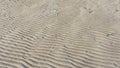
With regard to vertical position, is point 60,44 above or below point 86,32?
below

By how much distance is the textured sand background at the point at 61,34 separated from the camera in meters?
6.35

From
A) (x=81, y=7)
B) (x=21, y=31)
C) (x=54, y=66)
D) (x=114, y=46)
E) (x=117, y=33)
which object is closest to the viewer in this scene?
(x=54, y=66)

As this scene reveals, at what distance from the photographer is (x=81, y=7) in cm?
966

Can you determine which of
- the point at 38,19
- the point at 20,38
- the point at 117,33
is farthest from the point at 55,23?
the point at 117,33

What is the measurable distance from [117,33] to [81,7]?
2.63 metres

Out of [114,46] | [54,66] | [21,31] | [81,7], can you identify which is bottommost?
[54,66]

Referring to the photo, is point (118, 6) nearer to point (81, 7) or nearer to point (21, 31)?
point (81, 7)

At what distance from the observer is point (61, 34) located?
769 centimetres

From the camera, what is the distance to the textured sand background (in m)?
6.35

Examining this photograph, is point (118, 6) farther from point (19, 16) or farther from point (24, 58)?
point (24, 58)

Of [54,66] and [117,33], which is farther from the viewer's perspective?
[117,33]

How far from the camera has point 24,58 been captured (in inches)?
257

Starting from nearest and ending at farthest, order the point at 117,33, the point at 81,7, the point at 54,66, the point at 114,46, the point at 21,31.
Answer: the point at 54,66, the point at 114,46, the point at 117,33, the point at 21,31, the point at 81,7

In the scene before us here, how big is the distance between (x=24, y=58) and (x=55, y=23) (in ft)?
7.63
